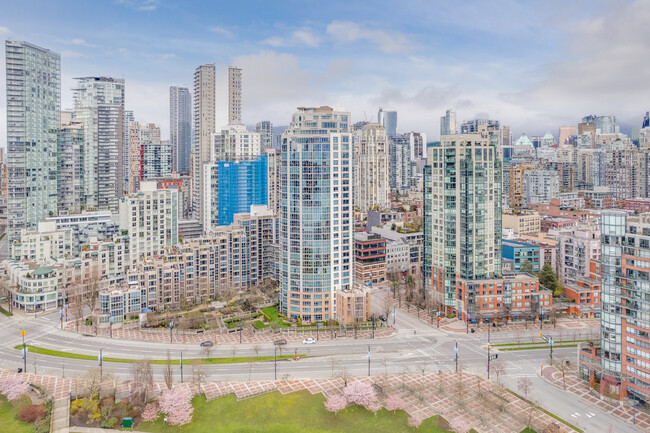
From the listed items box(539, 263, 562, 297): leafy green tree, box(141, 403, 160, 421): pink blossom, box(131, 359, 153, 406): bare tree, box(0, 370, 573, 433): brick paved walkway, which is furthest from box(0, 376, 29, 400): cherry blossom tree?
box(539, 263, 562, 297): leafy green tree

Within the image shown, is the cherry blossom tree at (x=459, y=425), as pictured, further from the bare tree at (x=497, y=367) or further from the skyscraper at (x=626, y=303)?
the skyscraper at (x=626, y=303)

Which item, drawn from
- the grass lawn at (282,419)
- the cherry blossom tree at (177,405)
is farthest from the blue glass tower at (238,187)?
the grass lawn at (282,419)

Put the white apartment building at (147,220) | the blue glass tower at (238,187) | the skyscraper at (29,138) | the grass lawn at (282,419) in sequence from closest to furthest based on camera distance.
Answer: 1. the grass lawn at (282,419)
2. the white apartment building at (147,220)
3. the skyscraper at (29,138)
4. the blue glass tower at (238,187)

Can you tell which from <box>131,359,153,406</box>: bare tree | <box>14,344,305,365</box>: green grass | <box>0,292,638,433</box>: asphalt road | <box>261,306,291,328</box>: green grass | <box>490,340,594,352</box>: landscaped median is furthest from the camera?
<box>261,306,291,328</box>: green grass

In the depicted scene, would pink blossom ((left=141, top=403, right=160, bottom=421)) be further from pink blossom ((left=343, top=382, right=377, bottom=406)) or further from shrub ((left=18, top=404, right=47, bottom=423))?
pink blossom ((left=343, top=382, right=377, bottom=406))

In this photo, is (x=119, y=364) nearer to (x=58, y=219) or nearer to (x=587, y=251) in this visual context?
(x=58, y=219)
